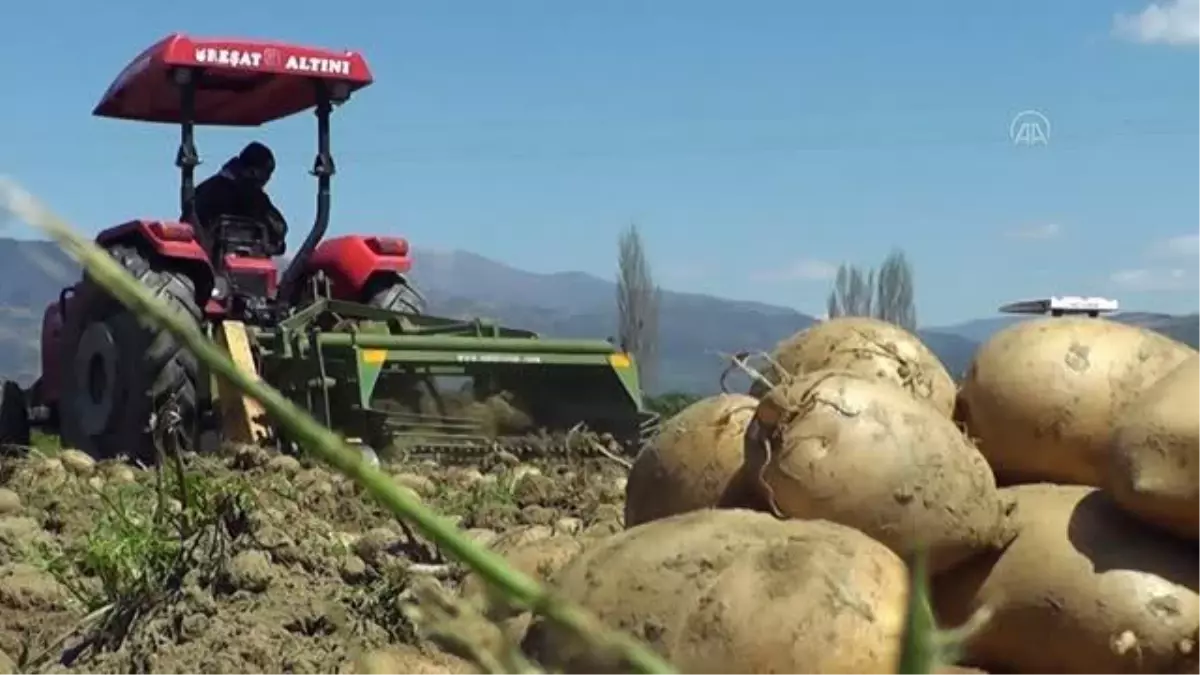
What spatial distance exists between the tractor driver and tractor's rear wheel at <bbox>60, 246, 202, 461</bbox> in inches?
32.3

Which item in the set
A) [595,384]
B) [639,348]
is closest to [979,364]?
[595,384]

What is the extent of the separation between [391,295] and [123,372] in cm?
168

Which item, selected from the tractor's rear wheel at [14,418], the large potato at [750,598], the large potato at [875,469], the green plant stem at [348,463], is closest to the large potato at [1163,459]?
the large potato at [875,469]

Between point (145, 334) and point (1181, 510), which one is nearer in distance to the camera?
point (1181, 510)

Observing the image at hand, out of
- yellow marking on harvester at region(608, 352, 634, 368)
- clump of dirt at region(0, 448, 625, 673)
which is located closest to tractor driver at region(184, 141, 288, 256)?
yellow marking on harvester at region(608, 352, 634, 368)

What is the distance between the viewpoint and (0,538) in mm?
5969

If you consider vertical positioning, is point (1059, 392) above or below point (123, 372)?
above

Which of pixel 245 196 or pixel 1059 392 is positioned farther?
pixel 245 196

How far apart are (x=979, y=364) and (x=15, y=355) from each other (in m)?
36.4

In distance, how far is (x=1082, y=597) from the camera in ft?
8.63

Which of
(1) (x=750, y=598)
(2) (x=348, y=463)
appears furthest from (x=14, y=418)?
(2) (x=348, y=463)

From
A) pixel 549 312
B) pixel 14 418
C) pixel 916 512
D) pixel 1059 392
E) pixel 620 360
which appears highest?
pixel 1059 392

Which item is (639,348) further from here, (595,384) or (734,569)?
(734,569)

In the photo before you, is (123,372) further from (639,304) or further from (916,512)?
(639,304)
